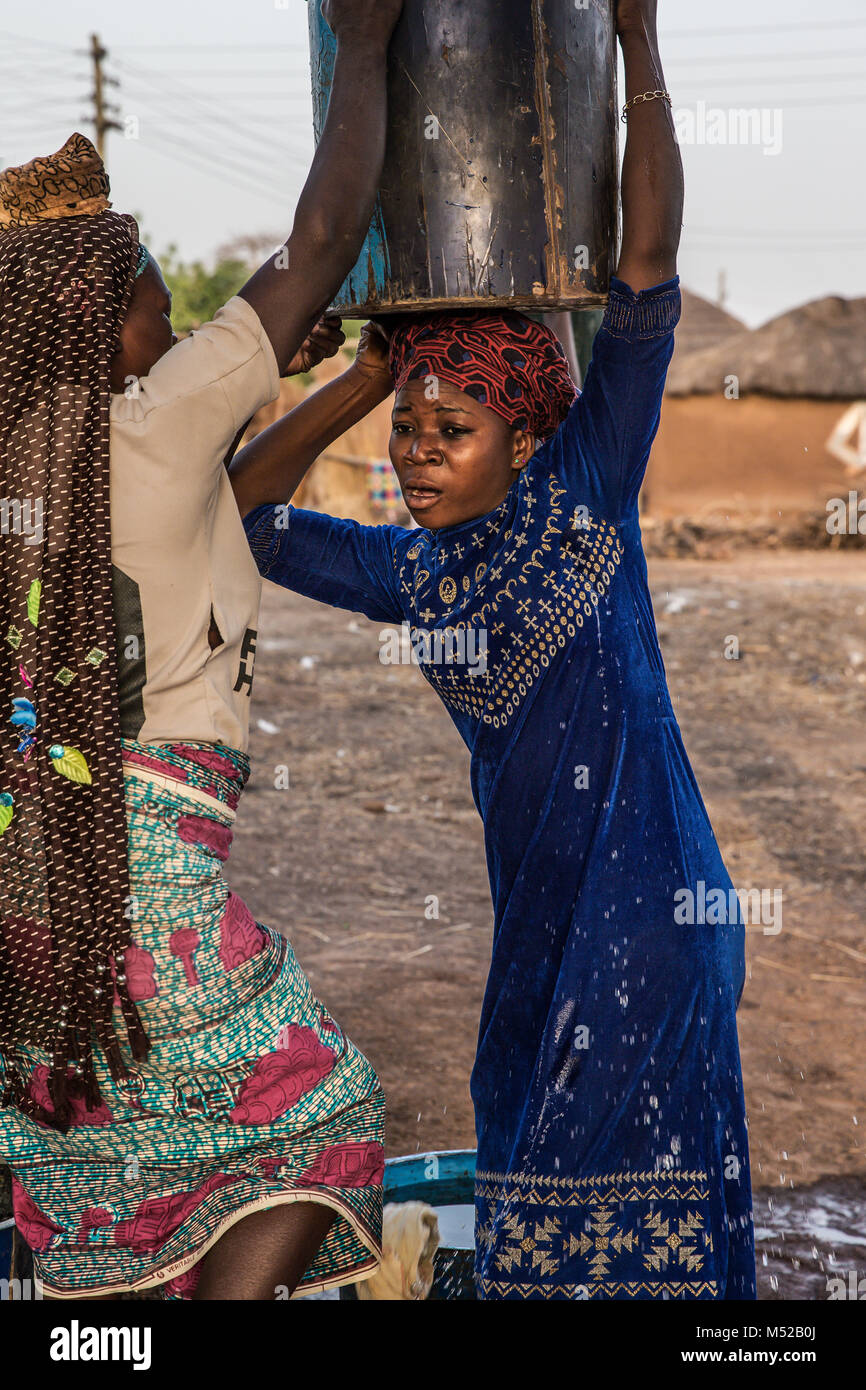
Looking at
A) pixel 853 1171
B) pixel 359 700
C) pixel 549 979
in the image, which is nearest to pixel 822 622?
pixel 359 700

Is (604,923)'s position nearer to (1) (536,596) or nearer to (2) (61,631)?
(1) (536,596)

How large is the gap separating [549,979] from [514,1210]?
408 mm

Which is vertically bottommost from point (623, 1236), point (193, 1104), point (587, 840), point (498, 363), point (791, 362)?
point (623, 1236)

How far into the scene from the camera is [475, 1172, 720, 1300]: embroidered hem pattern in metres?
2.27

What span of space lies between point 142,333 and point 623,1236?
168 centimetres

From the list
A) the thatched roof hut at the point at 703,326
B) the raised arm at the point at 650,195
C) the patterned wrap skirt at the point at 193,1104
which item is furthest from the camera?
the thatched roof hut at the point at 703,326

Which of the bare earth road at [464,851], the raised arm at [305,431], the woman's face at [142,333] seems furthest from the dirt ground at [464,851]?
the woman's face at [142,333]

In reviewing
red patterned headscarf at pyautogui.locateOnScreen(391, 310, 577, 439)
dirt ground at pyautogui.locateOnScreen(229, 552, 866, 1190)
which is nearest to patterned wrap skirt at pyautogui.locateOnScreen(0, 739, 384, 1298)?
red patterned headscarf at pyautogui.locateOnScreen(391, 310, 577, 439)

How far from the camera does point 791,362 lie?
891 inches

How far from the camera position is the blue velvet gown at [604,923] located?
2268 millimetres

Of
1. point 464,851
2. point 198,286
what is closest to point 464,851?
point 464,851

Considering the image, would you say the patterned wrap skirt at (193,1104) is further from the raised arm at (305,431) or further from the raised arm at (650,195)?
the raised arm at (650,195)

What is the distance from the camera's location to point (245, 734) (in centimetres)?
201

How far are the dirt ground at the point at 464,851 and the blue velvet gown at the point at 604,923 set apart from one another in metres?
1.75
